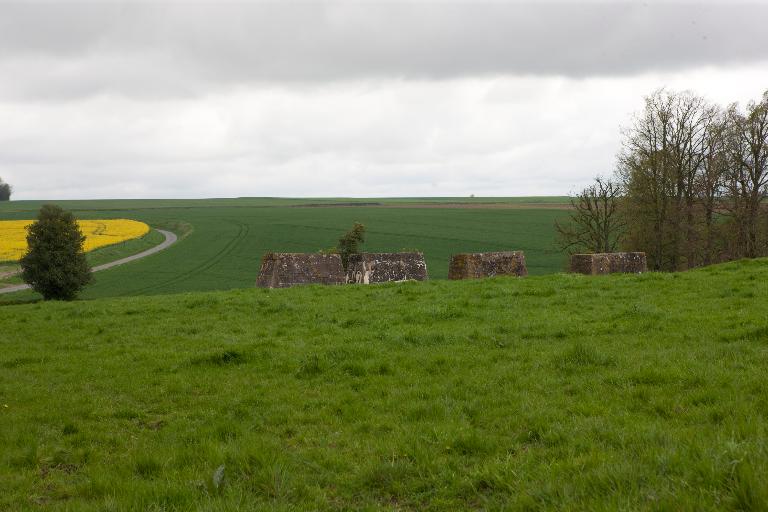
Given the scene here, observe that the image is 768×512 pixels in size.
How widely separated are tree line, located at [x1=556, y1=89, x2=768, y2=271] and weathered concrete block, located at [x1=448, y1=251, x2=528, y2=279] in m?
20.1

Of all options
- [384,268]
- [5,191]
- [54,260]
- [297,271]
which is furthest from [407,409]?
[5,191]

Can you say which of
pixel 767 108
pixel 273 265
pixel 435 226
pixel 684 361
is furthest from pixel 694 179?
pixel 435 226

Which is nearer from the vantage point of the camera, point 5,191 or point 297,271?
point 297,271

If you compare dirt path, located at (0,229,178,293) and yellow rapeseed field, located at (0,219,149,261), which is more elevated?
yellow rapeseed field, located at (0,219,149,261)

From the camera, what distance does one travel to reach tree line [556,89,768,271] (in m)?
35.4

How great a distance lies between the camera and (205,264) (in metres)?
58.4

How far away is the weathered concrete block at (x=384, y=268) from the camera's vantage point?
19859mm

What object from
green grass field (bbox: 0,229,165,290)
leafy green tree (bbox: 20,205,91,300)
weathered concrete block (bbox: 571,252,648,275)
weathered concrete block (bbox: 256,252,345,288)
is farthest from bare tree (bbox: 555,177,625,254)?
green grass field (bbox: 0,229,165,290)

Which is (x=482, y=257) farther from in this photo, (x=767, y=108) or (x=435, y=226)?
(x=435, y=226)

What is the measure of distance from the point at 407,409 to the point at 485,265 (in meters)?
13.2

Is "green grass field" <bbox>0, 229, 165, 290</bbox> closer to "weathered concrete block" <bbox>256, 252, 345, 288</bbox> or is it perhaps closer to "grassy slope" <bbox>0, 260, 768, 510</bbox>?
"weathered concrete block" <bbox>256, 252, 345, 288</bbox>

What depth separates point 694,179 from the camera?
3741 centimetres

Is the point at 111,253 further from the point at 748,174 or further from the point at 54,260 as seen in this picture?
the point at 748,174

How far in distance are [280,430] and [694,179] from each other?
37534 mm
